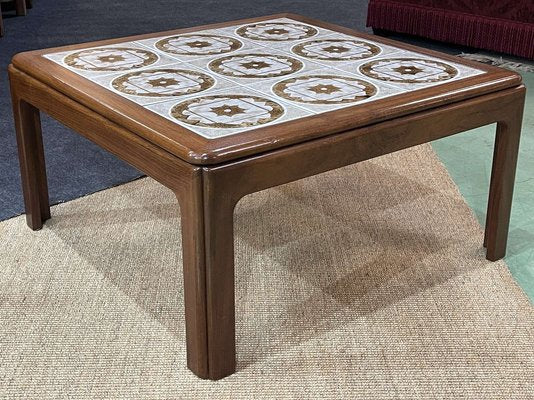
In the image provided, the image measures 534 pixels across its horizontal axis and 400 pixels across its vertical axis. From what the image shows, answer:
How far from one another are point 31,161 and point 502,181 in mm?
849

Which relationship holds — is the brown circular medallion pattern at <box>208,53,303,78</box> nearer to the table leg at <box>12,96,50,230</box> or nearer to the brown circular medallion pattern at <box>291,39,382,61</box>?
the brown circular medallion pattern at <box>291,39,382,61</box>

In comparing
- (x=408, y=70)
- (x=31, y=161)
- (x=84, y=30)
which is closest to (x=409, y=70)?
(x=408, y=70)

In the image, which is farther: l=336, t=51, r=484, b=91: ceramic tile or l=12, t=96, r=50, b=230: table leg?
l=12, t=96, r=50, b=230: table leg

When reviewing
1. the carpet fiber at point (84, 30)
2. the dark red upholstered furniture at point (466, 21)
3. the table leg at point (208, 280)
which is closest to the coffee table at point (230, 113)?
the table leg at point (208, 280)

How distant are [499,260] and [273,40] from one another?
593 mm

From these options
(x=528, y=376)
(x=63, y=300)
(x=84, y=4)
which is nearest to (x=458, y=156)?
(x=528, y=376)

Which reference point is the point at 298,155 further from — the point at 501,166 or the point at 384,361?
the point at 501,166

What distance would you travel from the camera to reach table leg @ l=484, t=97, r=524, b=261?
137cm

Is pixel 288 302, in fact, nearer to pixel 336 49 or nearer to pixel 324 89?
pixel 324 89

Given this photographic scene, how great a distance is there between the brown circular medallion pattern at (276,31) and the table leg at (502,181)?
462 millimetres

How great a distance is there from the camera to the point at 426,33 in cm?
290

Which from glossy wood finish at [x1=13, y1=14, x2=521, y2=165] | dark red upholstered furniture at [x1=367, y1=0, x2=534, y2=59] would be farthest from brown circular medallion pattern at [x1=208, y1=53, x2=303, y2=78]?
dark red upholstered furniture at [x1=367, y1=0, x2=534, y2=59]

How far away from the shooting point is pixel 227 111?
1165mm

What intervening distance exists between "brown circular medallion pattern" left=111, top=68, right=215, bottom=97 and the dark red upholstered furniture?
1.62 metres
